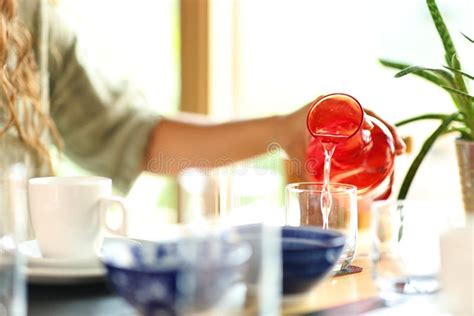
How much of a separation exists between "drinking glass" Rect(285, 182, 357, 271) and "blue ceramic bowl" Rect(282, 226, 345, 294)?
0.38 feet

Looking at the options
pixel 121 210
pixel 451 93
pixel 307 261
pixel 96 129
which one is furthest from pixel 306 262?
pixel 96 129

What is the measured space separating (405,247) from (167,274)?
0.27 m

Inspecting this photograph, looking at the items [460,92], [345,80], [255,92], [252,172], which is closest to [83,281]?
[252,172]

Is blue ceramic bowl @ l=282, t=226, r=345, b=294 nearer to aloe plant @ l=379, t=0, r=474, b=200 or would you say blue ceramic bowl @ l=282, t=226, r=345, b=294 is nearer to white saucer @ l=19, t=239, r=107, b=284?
white saucer @ l=19, t=239, r=107, b=284

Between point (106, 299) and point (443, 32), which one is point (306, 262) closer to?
point (106, 299)

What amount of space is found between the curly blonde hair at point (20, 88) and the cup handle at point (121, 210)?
0.61m

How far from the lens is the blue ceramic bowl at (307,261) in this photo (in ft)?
2.72

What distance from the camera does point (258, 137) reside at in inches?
66.4

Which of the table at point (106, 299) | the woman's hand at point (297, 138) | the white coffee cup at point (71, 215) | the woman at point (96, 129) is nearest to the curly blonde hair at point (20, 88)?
the woman at point (96, 129)

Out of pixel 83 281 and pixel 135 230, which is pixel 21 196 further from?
pixel 135 230

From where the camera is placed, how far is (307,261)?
2.74 feet

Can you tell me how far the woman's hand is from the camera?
1.16 metres

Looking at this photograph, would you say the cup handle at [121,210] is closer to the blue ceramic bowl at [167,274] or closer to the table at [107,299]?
the table at [107,299]

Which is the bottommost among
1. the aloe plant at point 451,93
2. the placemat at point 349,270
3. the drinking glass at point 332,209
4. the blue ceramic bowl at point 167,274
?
the placemat at point 349,270
